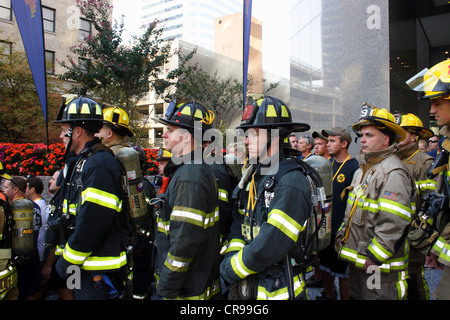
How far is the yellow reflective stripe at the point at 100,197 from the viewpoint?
262 centimetres

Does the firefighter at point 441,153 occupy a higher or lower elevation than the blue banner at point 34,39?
lower

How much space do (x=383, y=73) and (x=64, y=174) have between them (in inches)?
294

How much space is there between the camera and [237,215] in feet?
8.95

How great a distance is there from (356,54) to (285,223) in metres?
7.65

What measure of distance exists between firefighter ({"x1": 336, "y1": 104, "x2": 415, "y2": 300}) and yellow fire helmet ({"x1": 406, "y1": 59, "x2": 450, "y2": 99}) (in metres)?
0.68

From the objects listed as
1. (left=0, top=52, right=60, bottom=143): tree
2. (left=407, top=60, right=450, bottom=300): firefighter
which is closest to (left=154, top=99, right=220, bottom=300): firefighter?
(left=407, top=60, right=450, bottom=300): firefighter

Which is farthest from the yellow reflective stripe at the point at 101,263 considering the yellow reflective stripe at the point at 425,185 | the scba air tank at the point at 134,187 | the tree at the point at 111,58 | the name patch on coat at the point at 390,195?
the tree at the point at 111,58

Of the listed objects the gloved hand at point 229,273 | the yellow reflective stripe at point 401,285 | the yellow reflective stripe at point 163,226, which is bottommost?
the yellow reflective stripe at point 401,285

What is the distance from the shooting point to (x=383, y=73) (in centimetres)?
750

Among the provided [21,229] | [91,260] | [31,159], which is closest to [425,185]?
[91,260]

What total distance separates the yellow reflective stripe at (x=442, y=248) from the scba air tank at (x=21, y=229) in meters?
3.86

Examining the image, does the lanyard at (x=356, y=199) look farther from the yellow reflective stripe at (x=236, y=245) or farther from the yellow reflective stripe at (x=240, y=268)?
the yellow reflective stripe at (x=240, y=268)
